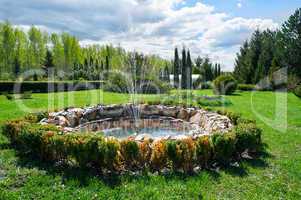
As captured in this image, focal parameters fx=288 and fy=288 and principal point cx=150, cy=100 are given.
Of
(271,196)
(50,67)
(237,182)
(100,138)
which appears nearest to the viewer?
(271,196)

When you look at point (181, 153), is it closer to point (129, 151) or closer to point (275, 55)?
point (129, 151)

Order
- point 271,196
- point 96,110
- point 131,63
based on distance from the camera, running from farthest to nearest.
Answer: point 131,63 < point 96,110 < point 271,196

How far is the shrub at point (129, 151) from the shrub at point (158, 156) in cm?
30

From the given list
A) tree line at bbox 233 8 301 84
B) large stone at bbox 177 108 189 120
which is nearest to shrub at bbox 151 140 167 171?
large stone at bbox 177 108 189 120

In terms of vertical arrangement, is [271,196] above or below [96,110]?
below

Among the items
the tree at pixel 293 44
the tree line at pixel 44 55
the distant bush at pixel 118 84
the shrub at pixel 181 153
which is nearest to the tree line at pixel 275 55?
the tree at pixel 293 44

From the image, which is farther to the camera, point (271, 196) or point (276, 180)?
point (276, 180)

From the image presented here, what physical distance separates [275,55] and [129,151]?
30.3 metres

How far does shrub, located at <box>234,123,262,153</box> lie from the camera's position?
239 inches

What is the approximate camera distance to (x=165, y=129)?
9.45 m

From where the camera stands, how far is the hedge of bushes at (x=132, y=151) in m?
5.20

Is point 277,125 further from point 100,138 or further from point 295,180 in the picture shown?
point 100,138

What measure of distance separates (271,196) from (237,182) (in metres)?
0.62

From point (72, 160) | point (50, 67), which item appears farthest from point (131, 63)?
point (50, 67)
